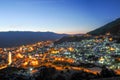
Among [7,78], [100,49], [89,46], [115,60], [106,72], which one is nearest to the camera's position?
[106,72]

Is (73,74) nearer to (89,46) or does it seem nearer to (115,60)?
(115,60)

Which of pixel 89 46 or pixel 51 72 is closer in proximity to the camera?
pixel 51 72

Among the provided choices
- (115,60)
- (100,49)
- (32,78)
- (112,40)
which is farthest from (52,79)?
(112,40)

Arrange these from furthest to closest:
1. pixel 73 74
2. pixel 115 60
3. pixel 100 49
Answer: pixel 100 49
pixel 115 60
pixel 73 74

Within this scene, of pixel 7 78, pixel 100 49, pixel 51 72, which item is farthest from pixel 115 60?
pixel 7 78

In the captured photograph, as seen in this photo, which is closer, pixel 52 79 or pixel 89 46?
pixel 52 79

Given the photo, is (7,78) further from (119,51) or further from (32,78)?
(119,51)

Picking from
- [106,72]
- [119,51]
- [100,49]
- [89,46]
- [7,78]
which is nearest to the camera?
[106,72]

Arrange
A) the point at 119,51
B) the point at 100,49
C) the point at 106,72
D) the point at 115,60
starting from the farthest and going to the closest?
the point at 100,49 < the point at 119,51 < the point at 115,60 < the point at 106,72
